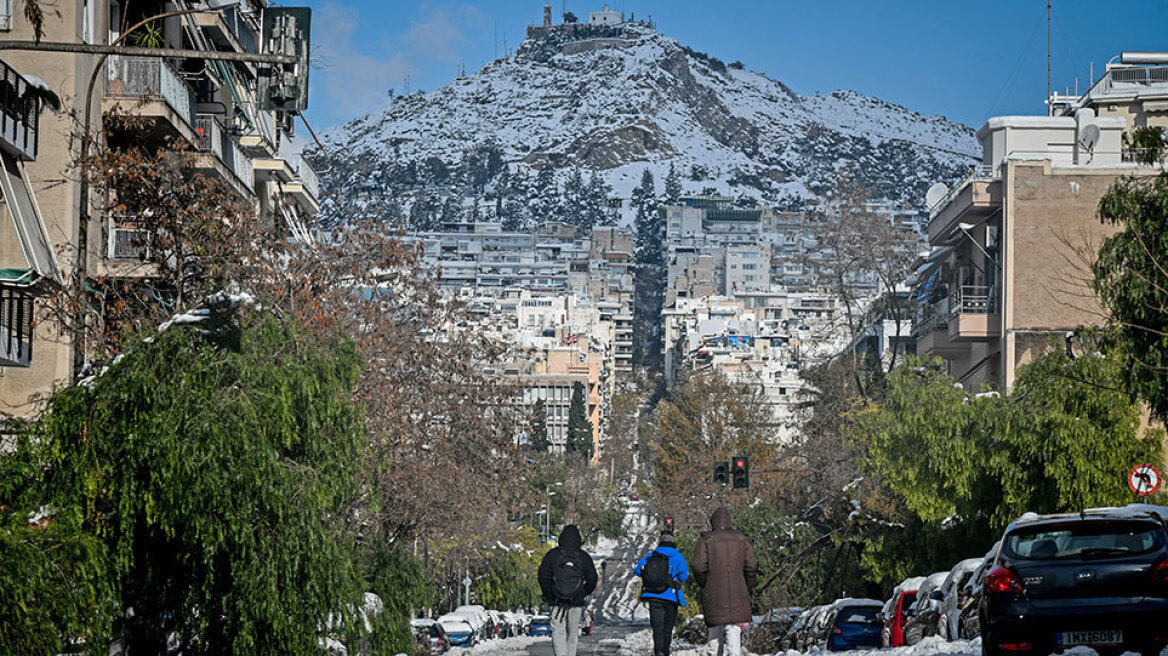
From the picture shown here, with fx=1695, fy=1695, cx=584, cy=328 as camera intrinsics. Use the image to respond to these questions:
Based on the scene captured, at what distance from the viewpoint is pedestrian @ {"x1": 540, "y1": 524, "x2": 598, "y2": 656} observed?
19906 millimetres

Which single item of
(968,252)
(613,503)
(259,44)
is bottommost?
(613,503)

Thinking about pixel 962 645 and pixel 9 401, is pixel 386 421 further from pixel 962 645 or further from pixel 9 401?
pixel 962 645

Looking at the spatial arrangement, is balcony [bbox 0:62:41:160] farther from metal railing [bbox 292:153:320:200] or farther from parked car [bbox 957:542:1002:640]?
metal railing [bbox 292:153:320:200]

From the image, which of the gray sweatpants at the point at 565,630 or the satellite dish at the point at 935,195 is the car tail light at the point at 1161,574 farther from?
the satellite dish at the point at 935,195

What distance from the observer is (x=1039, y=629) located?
48.4 ft

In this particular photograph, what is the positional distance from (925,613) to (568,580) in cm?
688

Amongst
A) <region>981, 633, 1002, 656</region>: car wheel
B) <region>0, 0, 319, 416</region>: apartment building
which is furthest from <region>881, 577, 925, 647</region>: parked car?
<region>0, 0, 319, 416</region>: apartment building

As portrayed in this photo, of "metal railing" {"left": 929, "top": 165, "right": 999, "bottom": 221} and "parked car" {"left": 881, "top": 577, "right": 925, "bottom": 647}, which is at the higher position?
"metal railing" {"left": 929, "top": 165, "right": 999, "bottom": 221}

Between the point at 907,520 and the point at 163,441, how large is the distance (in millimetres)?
28898

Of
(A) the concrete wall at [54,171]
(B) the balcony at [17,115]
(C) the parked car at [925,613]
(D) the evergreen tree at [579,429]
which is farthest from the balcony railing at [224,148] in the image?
(D) the evergreen tree at [579,429]

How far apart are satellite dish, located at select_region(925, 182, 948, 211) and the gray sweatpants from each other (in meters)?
40.4

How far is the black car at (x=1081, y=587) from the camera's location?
570 inches

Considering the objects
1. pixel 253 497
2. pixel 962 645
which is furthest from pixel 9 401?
pixel 962 645

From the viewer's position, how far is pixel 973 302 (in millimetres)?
49781
